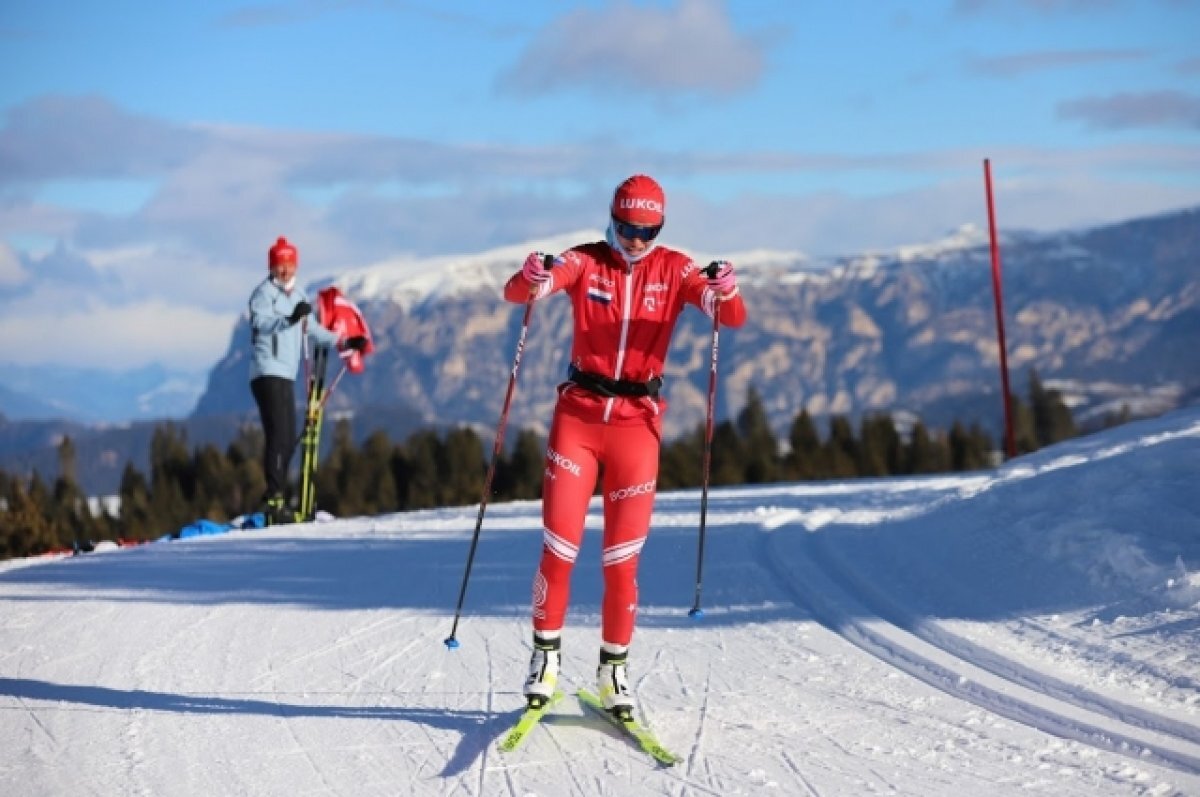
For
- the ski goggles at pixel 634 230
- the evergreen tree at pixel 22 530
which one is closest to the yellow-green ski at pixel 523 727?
the ski goggles at pixel 634 230

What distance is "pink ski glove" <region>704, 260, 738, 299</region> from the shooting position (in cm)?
650

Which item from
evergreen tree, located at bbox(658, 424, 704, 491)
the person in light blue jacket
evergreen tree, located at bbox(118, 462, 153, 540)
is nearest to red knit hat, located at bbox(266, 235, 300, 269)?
the person in light blue jacket

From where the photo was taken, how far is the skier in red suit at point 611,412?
6.36 m

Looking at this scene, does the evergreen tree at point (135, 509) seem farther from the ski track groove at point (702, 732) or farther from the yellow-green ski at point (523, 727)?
the yellow-green ski at point (523, 727)

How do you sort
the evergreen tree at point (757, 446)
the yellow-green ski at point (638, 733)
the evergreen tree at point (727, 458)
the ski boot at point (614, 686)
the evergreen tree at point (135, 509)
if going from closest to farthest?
the yellow-green ski at point (638, 733), the ski boot at point (614, 686), the evergreen tree at point (727, 458), the evergreen tree at point (757, 446), the evergreen tree at point (135, 509)

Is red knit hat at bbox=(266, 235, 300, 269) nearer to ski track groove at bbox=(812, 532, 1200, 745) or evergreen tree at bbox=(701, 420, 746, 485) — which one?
ski track groove at bbox=(812, 532, 1200, 745)

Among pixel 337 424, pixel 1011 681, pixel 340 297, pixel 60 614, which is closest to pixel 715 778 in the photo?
pixel 1011 681

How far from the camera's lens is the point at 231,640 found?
27.9 feet

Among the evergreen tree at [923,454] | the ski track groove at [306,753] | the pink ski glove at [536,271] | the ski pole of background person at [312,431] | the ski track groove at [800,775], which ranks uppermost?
the pink ski glove at [536,271]

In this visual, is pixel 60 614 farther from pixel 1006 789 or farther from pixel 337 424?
pixel 337 424

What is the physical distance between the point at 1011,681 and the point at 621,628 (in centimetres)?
190

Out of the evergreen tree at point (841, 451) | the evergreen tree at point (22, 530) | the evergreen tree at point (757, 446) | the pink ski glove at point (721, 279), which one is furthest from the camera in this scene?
the evergreen tree at point (757, 446)

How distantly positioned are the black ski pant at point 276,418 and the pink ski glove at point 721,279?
8491mm

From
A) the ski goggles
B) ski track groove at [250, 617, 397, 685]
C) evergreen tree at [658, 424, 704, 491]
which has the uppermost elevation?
the ski goggles
